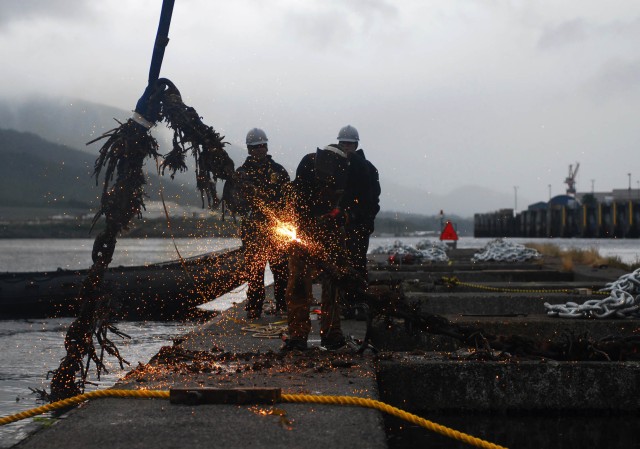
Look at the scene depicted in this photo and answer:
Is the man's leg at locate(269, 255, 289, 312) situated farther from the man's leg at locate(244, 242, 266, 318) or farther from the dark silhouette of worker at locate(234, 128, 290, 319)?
the man's leg at locate(244, 242, 266, 318)

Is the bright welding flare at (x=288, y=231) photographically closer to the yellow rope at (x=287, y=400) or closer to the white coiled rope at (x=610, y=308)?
the yellow rope at (x=287, y=400)

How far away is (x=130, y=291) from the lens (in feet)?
57.6

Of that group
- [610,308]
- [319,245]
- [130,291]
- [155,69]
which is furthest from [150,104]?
[130,291]

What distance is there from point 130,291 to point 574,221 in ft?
414

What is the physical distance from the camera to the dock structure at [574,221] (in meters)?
122

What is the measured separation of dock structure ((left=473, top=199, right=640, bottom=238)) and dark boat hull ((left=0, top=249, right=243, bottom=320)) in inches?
4339

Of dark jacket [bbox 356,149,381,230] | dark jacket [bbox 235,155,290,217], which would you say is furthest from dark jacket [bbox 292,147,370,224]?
dark jacket [bbox 356,149,381,230]

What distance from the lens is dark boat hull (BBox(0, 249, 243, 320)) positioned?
17.5 metres

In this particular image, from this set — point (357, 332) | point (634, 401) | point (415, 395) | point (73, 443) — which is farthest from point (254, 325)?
point (73, 443)

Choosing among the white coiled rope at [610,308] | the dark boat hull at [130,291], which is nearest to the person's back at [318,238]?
the white coiled rope at [610,308]

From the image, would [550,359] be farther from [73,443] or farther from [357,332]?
[73,443]

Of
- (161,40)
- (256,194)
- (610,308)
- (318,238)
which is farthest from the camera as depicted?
(610,308)

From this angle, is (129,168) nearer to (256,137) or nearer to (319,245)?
(319,245)

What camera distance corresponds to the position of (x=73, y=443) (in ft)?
12.4
